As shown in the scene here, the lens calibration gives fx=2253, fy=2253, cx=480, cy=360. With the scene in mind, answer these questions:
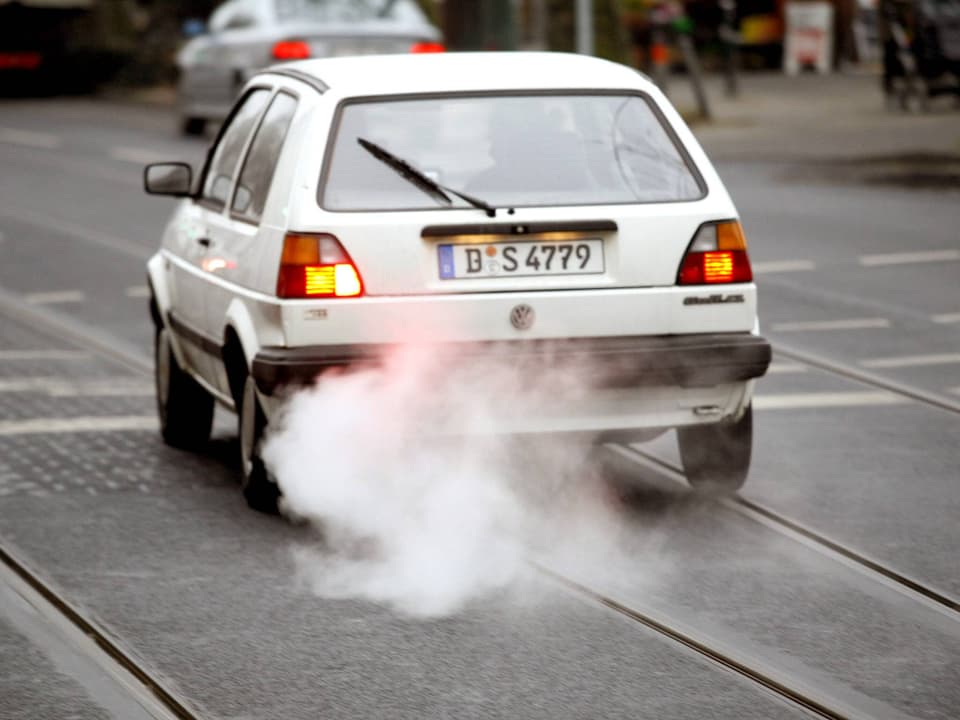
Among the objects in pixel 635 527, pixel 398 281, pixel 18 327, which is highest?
pixel 398 281

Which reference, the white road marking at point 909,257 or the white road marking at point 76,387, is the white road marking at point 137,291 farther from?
the white road marking at point 909,257

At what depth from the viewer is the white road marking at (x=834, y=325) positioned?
39.0 feet

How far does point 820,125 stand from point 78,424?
18.7 meters

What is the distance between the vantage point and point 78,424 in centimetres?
920

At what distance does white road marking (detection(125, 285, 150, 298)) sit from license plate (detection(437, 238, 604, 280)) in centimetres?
716

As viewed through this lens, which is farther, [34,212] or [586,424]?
[34,212]

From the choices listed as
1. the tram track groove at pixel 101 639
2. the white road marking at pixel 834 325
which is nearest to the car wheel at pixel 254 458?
the tram track groove at pixel 101 639

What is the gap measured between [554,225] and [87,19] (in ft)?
116

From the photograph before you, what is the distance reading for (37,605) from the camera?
6.21 m

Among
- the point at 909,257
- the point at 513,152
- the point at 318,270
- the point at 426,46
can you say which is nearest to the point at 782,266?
the point at 909,257

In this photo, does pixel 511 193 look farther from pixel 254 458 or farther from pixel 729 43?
pixel 729 43

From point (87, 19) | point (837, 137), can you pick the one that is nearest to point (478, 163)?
point (837, 137)

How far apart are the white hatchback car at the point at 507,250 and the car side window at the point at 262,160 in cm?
2

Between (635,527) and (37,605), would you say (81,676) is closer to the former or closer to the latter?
(37,605)
